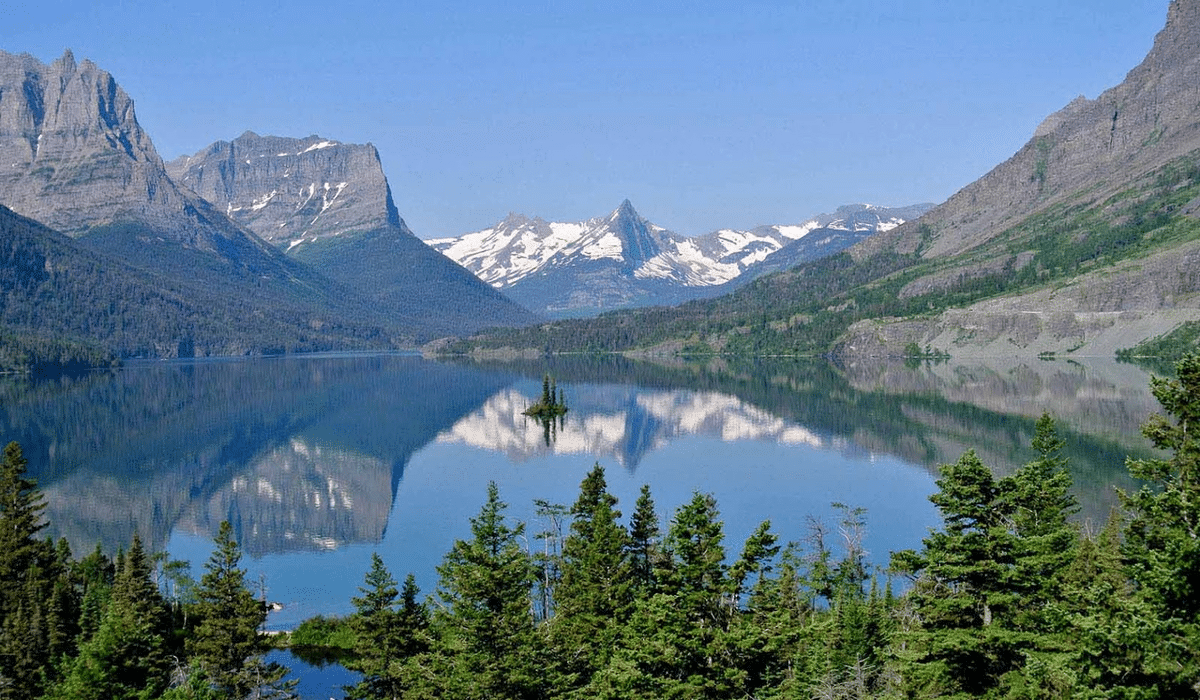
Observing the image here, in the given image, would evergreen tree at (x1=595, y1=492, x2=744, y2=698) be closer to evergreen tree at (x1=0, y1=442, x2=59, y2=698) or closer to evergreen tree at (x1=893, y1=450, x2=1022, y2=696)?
evergreen tree at (x1=893, y1=450, x2=1022, y2=696)

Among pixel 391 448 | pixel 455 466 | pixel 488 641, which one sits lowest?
pixel 455 466

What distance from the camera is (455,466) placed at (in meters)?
131

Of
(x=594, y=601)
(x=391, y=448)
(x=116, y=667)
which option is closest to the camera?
(x=116, y=667)

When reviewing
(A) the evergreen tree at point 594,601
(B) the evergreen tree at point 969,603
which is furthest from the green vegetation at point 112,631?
(B) the evergreen tree at point 969,603

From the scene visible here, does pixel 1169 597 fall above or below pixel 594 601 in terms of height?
above

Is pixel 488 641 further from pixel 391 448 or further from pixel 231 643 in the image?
pixel 391 448

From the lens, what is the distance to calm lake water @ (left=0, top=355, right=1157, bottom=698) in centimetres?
8694

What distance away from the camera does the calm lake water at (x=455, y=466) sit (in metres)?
86.9

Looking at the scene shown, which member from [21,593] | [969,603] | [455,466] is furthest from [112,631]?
[455,466]

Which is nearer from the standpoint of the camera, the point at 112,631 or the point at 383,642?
the point at 112,631

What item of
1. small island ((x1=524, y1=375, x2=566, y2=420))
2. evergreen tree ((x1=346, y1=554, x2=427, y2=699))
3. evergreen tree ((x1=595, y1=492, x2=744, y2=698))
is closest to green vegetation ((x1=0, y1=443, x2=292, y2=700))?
evergreen tree ((x1=346, y1=554, x2=427, y2=699))

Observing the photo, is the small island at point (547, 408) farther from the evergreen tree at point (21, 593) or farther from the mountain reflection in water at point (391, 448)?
the evergreen tree at point (21, 593)

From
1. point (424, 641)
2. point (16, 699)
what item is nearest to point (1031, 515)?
point (424, 641)

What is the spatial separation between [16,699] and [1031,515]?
45388 millimetres
